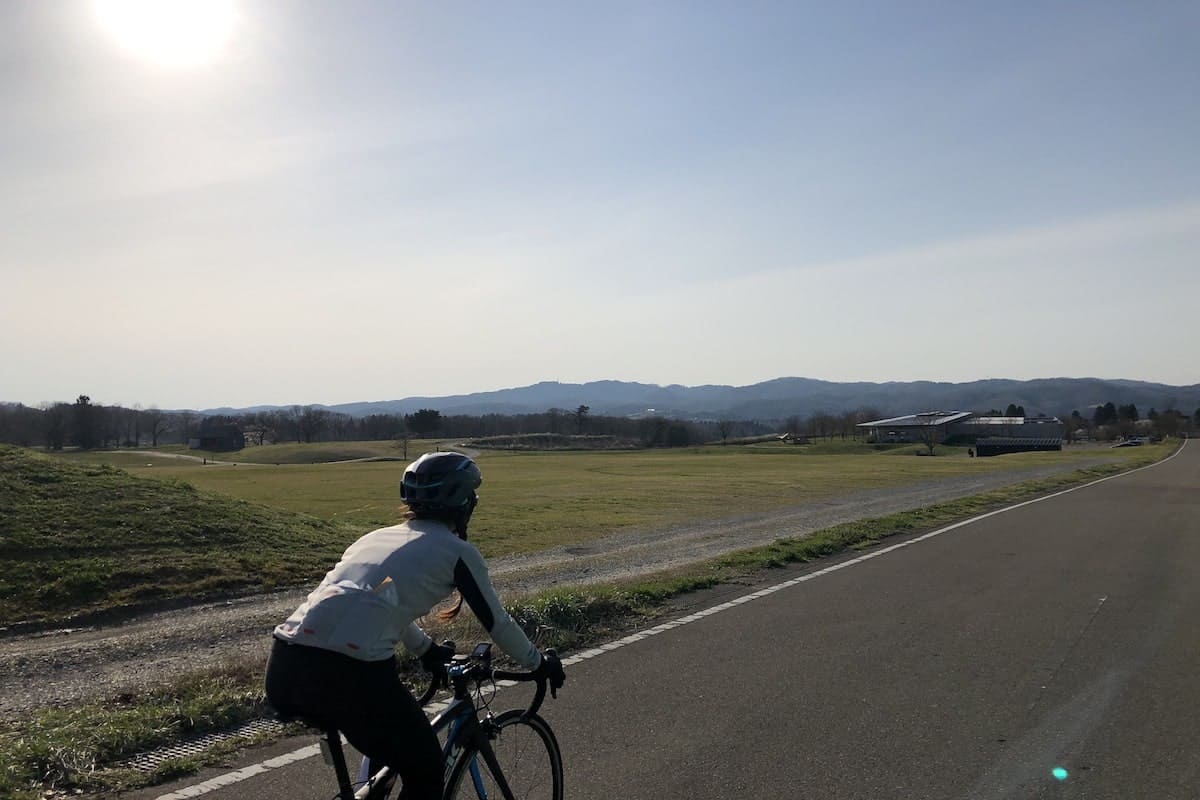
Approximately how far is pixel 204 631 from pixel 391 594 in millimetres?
9152

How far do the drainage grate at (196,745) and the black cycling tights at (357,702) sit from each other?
2797 mm

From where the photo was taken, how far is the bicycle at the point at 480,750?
3.52 meters

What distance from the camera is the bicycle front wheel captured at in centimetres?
368

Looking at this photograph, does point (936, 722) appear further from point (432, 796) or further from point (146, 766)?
point (146, 766)

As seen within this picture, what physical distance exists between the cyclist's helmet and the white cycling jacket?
0.28 ft

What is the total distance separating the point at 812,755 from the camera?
18.2ft

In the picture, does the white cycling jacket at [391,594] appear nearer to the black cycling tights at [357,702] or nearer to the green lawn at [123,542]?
the black cycling tights at [357,702]

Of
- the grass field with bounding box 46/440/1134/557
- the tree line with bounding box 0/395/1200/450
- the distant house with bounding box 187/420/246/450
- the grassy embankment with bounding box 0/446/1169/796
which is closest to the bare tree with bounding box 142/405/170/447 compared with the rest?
the tree line with bounding box 0/395/1200/450

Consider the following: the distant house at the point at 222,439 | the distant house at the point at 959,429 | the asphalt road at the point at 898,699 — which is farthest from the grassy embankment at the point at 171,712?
the distant house at the point at 222,439

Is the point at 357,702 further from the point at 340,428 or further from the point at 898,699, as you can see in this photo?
the point at 340,428

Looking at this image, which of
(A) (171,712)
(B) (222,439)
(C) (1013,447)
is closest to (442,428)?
(B) (222,439)

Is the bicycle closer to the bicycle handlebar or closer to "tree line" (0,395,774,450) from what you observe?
the bicycle handlebar

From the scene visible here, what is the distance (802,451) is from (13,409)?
95.7 meters

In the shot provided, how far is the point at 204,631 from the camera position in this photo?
1125 cm
